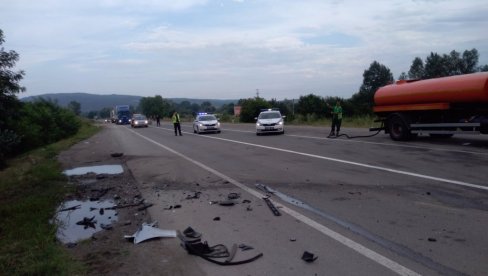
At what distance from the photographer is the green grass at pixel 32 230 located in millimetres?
5434

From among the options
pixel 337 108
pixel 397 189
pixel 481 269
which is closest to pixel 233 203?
pixel 397 189

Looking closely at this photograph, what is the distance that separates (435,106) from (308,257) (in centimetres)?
1405

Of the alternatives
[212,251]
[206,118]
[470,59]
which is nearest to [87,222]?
[212,251]

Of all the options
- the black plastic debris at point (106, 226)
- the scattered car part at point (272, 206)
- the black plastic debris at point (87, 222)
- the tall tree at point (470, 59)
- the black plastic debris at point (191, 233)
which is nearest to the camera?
the black plastic debris at point (191, 233)

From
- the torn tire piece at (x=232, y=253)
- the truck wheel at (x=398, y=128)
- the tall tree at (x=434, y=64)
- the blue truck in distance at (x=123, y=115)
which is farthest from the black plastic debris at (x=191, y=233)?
the blue truck in distance at (x=123, y=115)

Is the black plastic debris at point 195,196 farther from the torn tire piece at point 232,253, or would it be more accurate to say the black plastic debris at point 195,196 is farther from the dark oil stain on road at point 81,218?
the torn tire piece at point 232,253

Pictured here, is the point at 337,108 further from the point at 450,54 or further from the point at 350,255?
the point at 450,54

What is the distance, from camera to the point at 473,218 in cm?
670

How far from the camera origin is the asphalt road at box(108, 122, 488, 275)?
205 inches

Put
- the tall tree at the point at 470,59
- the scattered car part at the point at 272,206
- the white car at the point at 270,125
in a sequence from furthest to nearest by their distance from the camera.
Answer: the tall tree at the point at 470,59 → the white car at the point at 270,125 → the scattered car part at the point at 272,206

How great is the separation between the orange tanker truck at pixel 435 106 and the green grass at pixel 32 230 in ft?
42.4

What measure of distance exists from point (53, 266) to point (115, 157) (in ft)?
44.1

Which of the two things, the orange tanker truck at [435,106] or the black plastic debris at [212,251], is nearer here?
the black plastic debris at [212,251]

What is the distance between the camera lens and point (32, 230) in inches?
283
